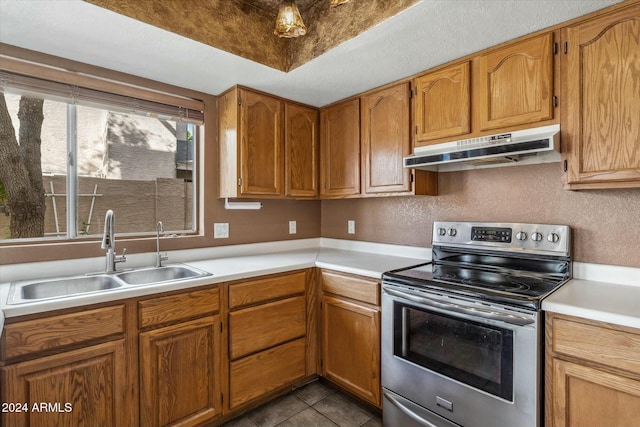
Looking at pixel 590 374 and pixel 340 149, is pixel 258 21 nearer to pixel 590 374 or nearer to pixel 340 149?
pixel 340 149

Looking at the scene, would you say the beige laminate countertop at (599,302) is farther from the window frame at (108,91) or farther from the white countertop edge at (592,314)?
the window frame at (108,91)

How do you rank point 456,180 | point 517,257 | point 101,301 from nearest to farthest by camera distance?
point 101,301
point 517,257
point 456,180

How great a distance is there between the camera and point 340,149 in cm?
263

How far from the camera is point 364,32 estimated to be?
1629 mm

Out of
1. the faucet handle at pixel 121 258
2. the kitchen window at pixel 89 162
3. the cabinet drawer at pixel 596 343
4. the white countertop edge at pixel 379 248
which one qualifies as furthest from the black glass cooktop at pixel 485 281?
the kitchen window at pixel 89 162

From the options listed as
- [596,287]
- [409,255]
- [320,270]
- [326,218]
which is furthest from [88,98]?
[596,287]

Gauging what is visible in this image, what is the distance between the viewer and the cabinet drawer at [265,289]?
6.32 feet

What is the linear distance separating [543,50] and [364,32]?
0.88m

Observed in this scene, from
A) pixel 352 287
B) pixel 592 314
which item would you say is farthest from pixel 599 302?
pixel 352 287

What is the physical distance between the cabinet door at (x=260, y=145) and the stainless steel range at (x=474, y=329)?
1.13 m

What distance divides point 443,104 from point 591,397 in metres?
1.56

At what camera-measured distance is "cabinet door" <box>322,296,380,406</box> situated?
1.96 metres

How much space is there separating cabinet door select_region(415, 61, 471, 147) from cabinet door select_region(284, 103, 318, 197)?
948 millimetres

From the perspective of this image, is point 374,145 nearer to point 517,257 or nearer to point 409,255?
point 409,255
